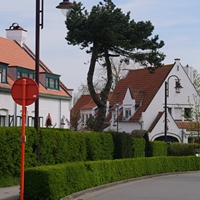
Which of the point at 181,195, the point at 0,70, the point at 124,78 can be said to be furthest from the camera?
the point at 124,78

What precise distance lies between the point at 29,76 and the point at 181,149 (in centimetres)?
1406

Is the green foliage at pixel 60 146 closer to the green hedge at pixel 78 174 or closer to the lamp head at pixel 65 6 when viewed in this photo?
the green hedge at pixel 78 174

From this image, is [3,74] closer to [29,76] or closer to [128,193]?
[29,76]

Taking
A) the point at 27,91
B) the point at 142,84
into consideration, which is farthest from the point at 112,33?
the point at 142,84

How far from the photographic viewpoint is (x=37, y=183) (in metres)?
17.5

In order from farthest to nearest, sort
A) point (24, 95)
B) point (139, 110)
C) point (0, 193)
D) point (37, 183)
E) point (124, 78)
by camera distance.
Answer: point (124, 78) < point (139, 110) < point (0, 193) < point (37, 183) < point (24, 95)

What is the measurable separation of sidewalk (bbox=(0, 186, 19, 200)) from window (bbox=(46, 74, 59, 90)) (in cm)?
2760

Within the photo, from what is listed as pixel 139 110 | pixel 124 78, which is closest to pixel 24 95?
pixel 139 110

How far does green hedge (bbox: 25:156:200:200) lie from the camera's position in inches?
691

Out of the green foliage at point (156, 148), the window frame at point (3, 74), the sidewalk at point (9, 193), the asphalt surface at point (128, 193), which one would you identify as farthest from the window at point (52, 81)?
the sidewalk at point (9, 193)

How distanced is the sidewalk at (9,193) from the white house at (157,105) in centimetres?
4598

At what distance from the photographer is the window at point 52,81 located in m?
48.8

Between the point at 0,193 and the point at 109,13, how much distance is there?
17.4 m

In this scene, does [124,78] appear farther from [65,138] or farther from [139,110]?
[65,138]
